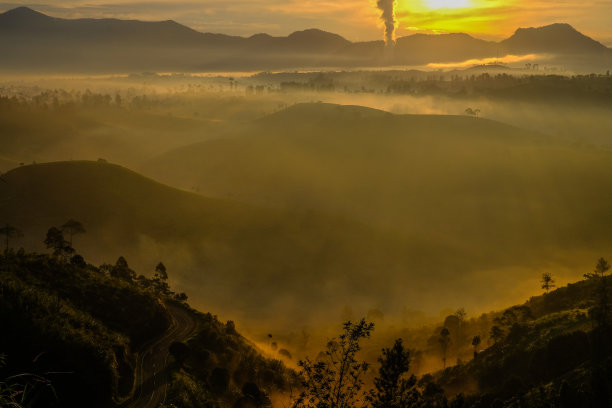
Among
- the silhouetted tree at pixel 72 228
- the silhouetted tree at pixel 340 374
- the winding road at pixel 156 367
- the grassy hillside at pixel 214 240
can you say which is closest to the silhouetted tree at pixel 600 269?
the grassy hillside at pixel 214 240

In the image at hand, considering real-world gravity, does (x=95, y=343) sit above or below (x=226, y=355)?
above

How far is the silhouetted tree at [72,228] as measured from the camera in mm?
121500

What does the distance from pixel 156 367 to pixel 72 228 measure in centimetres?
7799

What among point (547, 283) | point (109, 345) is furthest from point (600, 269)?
point (109, 345)

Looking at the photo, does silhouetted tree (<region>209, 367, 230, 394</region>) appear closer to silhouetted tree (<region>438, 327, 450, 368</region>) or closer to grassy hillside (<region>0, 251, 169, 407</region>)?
grassy hillside (<region>0, 251, 169, 407</region>)

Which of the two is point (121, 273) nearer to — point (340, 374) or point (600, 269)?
point (340, 374)

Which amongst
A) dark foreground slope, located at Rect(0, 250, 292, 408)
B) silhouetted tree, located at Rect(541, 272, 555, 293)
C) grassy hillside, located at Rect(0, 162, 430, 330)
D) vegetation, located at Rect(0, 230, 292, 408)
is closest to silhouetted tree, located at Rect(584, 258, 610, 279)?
silhouetted tree, located at Rect(541, 272, 555, 293)

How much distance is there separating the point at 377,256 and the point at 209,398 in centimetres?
9437

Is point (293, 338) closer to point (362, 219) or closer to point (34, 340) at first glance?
point (34, 340)

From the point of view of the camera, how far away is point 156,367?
6056 centimetres

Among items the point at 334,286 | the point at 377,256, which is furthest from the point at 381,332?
the point at 377,256

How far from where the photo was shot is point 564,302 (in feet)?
292

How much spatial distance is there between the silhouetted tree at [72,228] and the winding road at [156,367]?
184ft

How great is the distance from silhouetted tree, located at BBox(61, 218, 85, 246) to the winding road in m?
56.1
